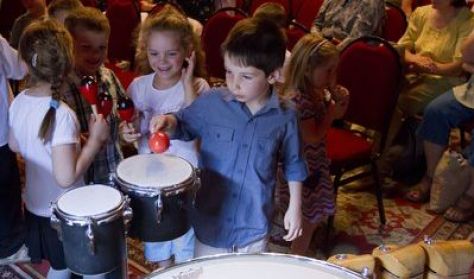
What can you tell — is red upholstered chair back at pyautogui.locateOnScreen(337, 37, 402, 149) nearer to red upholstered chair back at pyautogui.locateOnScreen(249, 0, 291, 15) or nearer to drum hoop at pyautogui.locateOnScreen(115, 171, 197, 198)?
drum hoop at pyautogui.locateOnScreen(115, 171, 197, 198)

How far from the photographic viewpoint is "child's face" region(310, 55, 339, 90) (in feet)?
7.47

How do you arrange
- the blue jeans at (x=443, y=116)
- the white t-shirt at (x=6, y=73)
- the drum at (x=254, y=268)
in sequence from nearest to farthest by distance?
the drum at (x=254, y=268), the white t-shirt at (x=6, y=73), the blue jeans at (x=443, y=116)

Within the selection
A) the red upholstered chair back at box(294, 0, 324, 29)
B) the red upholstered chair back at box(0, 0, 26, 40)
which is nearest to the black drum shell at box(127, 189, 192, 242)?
the red upholstered chair back at box(294, 0, 324, 29)

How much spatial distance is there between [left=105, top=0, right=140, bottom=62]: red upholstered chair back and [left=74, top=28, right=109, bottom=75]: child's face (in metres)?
1.75

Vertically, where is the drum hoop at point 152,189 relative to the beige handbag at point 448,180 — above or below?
above

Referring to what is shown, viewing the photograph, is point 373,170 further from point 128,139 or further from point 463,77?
point 128,139

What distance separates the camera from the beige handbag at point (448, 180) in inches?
124

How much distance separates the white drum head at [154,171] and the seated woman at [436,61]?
1941 millimetres

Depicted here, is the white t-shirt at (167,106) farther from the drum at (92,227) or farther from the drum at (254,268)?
the drum at (254,268)

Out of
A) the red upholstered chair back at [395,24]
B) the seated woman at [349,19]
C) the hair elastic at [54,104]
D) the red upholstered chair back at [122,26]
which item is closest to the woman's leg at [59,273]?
the hair elastic at [54,104]

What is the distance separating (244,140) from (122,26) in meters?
2.46

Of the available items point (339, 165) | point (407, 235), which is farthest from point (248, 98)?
point (407, 235)

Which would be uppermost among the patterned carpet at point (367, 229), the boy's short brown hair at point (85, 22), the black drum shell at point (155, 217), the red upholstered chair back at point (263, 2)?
the boy's short brown hair at point (85, 22)

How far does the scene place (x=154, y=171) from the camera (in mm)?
1743
